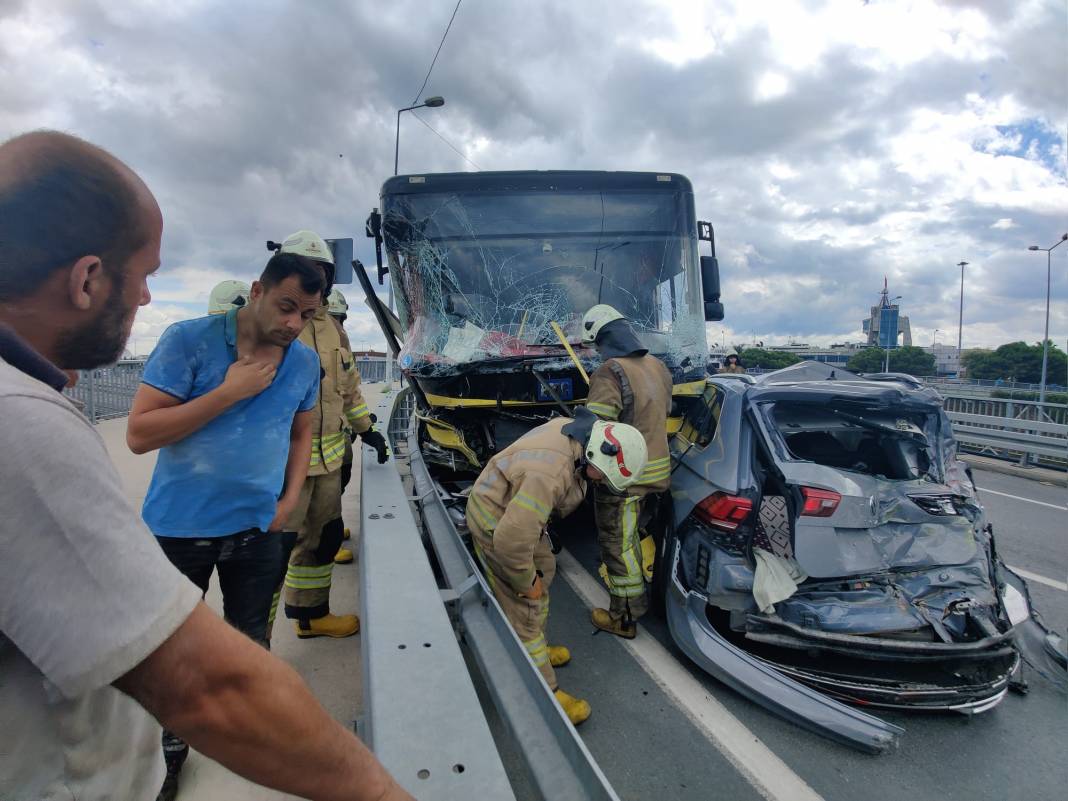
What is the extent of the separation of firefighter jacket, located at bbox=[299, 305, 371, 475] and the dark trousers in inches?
35.6

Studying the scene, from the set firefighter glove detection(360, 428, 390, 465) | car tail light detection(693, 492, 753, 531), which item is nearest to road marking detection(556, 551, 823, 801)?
car tail light detection(693, 492, 753, 531)

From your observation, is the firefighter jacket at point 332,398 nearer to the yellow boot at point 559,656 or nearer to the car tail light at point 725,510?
the yellow boot at point 559,656

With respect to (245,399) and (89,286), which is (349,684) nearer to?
(245,399)

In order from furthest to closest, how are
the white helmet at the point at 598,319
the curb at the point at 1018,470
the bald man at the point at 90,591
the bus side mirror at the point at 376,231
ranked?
the curb at the point at 1018,470
the bus side mirror at the point at 376,231
the white helmet at the point at 598,319
the bald man at the point at 90,591

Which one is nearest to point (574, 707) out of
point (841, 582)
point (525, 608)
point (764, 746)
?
point (525, 608)

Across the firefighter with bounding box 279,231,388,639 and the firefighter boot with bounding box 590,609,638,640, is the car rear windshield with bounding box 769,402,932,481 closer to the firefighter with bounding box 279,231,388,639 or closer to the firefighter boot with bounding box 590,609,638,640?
the firefighter boot with bounding box 590,609,638,640

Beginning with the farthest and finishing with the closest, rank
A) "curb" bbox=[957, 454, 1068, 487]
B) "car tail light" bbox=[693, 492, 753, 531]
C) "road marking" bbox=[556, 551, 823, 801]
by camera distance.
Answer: "curb" bbox=[957, 454, 1068, 487], "car tail light" bbox=[693, 492, 753, 531], "road marking" bbox=[556, 551, 823, 801]

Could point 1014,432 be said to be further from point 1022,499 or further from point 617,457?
point 617,457

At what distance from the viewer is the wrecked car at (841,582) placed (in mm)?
2557

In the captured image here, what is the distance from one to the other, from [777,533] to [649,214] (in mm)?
2791

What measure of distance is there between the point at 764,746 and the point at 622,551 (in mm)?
1227

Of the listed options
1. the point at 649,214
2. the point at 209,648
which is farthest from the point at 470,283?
the point at 209,648

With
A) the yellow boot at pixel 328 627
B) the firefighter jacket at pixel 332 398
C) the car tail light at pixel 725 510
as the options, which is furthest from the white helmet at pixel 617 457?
the yellow boot at pixel 328 627

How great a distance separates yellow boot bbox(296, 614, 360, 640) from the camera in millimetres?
3223
